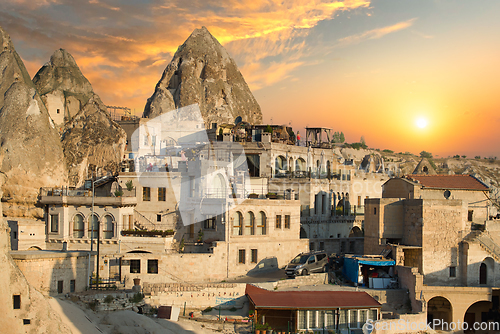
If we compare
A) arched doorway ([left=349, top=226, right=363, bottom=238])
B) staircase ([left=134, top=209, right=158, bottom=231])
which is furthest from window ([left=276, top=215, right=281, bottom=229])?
arched doorway ([left=349, top=226, right=363, bottom=238])

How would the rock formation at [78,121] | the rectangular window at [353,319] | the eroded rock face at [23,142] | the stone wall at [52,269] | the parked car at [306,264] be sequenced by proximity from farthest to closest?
the rock formation at [78,121], the eroded rock face at [23,142], the parked car at [306,264], the rectangular window at [353,319], the stone wall at [52,269]

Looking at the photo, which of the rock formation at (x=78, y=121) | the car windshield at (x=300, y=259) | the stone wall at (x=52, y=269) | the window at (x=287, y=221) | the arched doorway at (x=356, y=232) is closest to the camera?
the stone wall at (x=52, y=269)

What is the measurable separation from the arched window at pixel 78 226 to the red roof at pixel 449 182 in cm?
2942

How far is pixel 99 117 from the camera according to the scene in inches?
2312

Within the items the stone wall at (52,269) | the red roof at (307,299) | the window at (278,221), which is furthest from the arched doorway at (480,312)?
the stone wall at (52,269)

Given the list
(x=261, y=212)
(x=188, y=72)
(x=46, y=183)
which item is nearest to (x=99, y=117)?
(x=46, y=183)

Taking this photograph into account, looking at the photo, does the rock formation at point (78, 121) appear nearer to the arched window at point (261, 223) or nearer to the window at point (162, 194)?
the window at point (162, 194)

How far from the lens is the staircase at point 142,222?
37.6 metres

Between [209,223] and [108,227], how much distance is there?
7.46 meters

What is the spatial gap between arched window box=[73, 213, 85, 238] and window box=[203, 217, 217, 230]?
897 cm

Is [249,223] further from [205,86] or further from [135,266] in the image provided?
[205,86]

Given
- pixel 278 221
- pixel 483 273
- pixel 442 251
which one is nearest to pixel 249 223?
pixel 278 221

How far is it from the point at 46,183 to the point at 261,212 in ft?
72.0

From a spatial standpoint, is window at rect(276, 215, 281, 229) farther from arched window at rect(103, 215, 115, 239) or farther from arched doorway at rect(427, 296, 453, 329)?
arched doorway at rect(427, 296, 453, 329)
